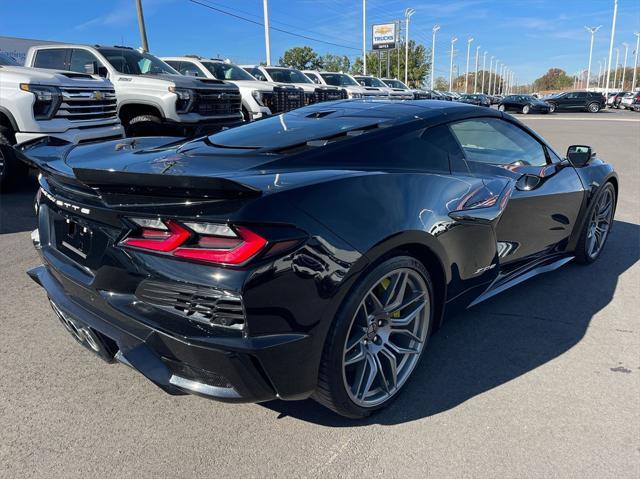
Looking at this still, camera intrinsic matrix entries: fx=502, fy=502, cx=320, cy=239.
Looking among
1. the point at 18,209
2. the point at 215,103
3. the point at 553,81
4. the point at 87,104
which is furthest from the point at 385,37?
the point at 553,81

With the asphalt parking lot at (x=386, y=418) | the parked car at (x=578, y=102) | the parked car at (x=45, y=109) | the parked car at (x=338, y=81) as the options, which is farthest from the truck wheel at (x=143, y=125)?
the parked car at (x=578, y=102)

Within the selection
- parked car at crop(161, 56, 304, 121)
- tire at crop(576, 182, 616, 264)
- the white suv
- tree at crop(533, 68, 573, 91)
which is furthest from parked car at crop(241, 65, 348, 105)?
tree at crop(533, 68, 573, 91)

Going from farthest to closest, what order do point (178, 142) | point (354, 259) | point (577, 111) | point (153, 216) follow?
point (577, 111) → point (178, 142) → point (354, 259) → point (153, 216)

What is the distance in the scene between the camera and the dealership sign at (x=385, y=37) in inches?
2496

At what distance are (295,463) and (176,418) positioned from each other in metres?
0.65

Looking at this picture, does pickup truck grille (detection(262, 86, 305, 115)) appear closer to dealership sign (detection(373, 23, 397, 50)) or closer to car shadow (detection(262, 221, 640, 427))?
car shadow (detection(262, 221, 640, 427))

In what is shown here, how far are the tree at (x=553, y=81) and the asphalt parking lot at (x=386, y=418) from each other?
15996 centimetres

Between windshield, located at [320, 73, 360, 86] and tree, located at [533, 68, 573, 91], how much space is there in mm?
141872

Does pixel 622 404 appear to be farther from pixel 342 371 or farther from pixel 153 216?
pixel 153 216

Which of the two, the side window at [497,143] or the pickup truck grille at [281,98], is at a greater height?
the pickup truck grille at [281,98]

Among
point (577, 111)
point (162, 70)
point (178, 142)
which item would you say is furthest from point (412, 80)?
point (178, 142)

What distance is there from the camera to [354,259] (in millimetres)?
2078

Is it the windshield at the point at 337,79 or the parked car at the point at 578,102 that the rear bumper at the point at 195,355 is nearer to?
the windshield at the point at 337,79

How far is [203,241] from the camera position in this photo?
186 cm
